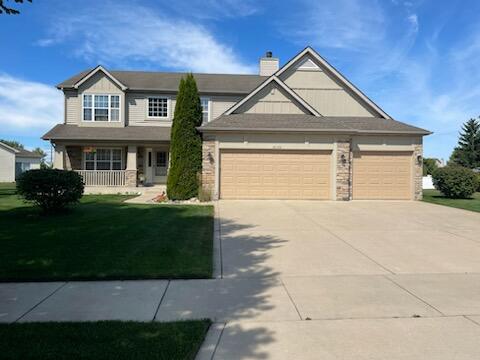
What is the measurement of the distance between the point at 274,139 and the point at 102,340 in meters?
13.8

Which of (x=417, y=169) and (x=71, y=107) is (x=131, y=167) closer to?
(x=71, y=107)

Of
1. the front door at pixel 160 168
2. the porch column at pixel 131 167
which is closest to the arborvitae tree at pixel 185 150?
the porch column at pixel 131 167

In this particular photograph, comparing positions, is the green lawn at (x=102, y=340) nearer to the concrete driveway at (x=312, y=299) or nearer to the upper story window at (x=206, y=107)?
the concrete driveway at (x=312, y=299)

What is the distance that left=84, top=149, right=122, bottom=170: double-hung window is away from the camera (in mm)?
22969

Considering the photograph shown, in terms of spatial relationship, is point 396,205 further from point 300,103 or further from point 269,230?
point 269,230

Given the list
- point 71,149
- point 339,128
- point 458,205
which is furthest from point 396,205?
point 71,149

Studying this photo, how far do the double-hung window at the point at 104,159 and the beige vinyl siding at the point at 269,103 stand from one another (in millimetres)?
9284

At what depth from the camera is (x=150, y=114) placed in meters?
23.7

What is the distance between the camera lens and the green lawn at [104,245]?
19.5 ft

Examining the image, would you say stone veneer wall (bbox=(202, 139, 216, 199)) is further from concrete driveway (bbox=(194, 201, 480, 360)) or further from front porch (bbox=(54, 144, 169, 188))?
concrete driveway (bbox=(194, 201, 480, 360))

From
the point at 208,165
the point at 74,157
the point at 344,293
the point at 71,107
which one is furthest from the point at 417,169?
the point at 71,107

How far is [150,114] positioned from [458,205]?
58.3 ft

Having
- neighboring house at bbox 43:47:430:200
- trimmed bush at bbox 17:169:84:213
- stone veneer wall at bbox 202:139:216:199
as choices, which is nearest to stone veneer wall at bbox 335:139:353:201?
neighboring house at bbox 43:47:430:200

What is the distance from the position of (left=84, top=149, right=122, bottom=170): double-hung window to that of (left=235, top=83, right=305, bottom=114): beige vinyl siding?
9284 millimetres
